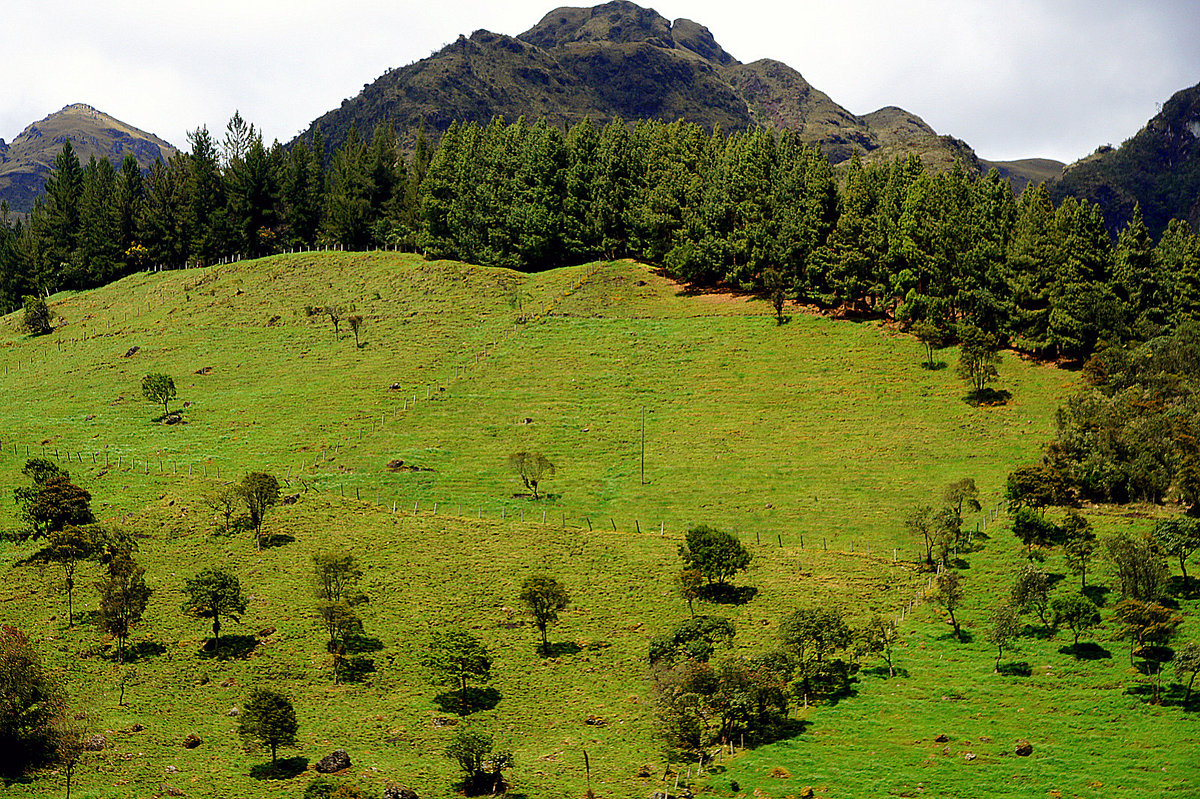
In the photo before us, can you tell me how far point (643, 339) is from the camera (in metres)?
108

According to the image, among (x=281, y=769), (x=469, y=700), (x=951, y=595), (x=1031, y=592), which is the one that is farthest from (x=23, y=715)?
(x=1031, y=592)

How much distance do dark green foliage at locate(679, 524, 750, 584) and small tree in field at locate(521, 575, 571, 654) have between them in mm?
9427

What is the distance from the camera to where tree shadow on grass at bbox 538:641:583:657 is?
2124 inches

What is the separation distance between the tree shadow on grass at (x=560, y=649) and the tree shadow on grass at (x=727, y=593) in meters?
9.82

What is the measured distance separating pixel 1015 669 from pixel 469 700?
Answer: 99.9ft

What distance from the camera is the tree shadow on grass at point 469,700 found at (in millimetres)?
48719

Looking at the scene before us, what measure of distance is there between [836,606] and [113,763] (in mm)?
40218

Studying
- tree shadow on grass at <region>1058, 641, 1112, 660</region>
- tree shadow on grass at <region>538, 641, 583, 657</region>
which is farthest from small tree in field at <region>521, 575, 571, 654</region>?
tree shadow on grass at <region>1058, 641, 1112, 660</region>

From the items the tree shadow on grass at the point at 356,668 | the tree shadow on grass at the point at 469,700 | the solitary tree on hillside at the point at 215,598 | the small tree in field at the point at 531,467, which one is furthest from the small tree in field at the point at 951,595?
the solitary tree on hillside at the point at 215,598

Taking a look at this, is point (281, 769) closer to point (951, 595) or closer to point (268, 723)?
point (268, 723)

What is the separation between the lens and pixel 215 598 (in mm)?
53250

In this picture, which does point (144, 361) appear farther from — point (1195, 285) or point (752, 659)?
point (1195, 285)

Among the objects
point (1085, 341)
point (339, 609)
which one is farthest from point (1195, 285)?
point (339, 609)

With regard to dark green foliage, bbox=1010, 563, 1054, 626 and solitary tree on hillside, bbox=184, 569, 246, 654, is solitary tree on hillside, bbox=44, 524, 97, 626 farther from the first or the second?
dark green foliage, bbox=1010, 563, 1054, 626
